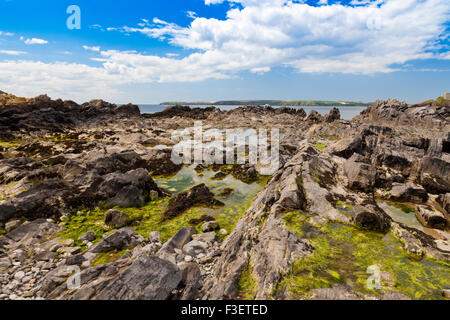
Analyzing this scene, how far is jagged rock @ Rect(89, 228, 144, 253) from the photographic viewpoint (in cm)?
1018

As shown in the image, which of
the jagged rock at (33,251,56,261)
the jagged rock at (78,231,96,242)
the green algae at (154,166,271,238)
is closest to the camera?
the jagged rock at (33,251,56,261)

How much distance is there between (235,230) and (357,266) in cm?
595

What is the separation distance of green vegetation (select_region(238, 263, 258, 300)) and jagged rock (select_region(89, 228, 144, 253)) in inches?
264

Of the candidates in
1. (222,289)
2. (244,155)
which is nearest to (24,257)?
(222,289)

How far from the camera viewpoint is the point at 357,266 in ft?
21.9

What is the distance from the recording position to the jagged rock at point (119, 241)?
10.2m

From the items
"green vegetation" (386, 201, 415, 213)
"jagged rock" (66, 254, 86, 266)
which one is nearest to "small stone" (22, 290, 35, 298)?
"jagged rock" (66, 254, 86, 266)

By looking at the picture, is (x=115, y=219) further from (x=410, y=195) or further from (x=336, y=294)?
(x=410, y=195)

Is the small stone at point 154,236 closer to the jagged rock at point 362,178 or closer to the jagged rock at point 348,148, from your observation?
the jagged rock at point 362,178

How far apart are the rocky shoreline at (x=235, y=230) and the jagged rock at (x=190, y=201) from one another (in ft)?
0.38

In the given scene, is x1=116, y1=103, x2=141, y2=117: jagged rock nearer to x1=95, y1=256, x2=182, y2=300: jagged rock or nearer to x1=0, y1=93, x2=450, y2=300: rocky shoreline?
x1=0, y1=93, x2=450, y2=300: rocky shoreline

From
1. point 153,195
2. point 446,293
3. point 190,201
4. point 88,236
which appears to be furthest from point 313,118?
point 88,236

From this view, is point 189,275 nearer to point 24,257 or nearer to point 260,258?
point 260,258
